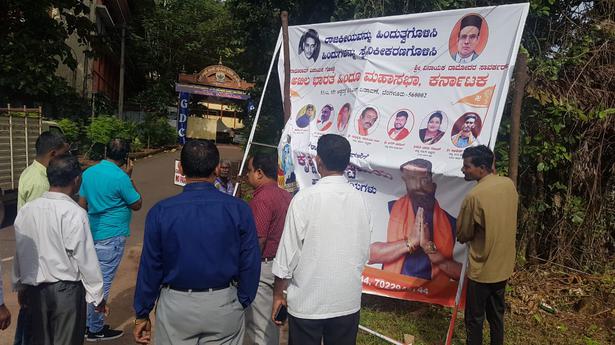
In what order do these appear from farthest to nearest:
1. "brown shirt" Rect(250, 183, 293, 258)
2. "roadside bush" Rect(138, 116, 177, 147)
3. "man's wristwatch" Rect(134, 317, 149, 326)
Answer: "roadside bush" Rect(138, 116, 177, 147)
"brown shirt" Rect(250, 183, 293, 258)
"man's wristwatch" Rect(134, 317, 149, 326)

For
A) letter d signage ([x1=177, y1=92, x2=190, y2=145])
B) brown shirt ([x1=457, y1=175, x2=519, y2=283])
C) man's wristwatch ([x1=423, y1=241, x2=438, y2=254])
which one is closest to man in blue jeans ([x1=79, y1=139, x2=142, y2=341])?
man's wristwatch ([x1=423, y1=241, x2=438, y2=254])

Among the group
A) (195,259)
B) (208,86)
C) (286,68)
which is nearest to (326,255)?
(195,259)

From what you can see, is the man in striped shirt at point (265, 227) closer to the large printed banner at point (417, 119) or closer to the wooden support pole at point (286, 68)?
the large printed banner at point (417, 119)

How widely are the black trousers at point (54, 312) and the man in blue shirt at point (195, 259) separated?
2.46ft

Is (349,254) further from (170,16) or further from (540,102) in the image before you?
(170,16)

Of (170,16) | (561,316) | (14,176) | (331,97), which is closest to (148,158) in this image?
(14,176)

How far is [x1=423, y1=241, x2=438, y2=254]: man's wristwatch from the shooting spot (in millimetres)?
4355

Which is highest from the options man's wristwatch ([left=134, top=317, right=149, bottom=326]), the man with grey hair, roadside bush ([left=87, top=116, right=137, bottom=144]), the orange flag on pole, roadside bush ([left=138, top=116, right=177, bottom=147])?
the orange flag on pole

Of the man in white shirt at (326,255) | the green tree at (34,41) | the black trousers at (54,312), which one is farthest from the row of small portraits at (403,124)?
the green tree at (34,41)

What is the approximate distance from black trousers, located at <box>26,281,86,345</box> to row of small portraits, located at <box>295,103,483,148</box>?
115 inches

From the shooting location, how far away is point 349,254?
8.75ft

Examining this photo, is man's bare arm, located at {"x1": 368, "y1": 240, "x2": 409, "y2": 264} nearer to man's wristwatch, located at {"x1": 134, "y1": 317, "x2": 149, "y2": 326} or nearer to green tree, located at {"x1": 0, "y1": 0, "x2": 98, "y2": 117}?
man's wristwatch, located at {"x1": 134, "y1": 317, "x2": 149, "y2": 326}

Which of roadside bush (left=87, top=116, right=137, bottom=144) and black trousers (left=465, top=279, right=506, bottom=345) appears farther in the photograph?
roadside bush (left=87, top=116, right=137, bottom=144)

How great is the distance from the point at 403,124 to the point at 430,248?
3.86 feet
